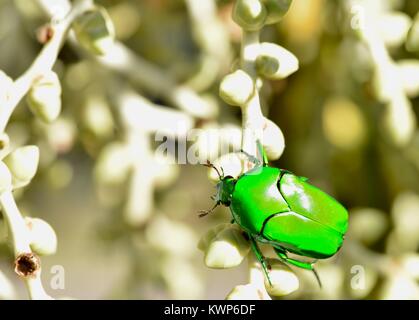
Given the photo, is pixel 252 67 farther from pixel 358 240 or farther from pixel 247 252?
pixel 358 240

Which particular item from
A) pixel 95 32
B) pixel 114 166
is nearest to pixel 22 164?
pixel 95 32

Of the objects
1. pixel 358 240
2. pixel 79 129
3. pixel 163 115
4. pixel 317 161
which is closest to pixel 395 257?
pixel 358 240

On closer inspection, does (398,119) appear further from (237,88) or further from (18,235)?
(18,235)

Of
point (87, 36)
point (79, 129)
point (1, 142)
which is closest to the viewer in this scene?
point (1, 142)

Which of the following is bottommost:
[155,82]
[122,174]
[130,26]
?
[122,174]

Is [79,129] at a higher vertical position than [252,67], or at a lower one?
higher

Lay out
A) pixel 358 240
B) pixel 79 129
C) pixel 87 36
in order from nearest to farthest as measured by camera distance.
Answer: pixel 87 36 < pixel 358 240 < pixel 79 129

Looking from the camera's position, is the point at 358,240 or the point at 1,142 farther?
the point at 358,240
